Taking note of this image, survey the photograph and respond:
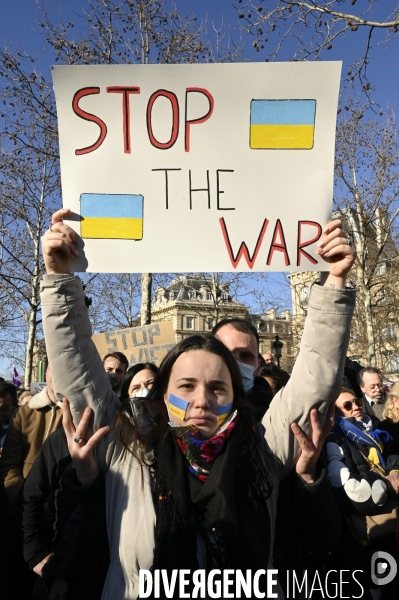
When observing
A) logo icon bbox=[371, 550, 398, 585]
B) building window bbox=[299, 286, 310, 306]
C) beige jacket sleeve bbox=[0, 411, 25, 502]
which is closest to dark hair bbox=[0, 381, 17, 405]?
beige jacket sleeve bbox=[0, 411, 25, 502]

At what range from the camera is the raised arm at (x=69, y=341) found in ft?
6.32

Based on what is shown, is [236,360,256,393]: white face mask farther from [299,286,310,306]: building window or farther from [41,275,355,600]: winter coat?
[41,275,355,600]: winter coat

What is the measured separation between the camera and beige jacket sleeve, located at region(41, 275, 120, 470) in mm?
1926

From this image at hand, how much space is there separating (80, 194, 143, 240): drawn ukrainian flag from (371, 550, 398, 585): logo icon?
7.54ft

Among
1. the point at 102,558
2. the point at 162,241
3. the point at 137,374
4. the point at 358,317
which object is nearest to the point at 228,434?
the point at 102,558

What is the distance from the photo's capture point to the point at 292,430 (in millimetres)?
1999

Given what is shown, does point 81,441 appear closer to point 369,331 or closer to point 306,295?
point 306,295

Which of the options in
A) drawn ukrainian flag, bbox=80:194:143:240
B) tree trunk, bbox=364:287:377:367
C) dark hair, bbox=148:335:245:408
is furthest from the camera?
tree trunk, bbox=364:287:377:367

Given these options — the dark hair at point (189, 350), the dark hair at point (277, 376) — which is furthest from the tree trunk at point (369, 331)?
the dark hair at point (189, 350)

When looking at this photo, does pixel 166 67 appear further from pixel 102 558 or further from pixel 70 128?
pixel 102 558

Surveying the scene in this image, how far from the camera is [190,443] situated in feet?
6.45

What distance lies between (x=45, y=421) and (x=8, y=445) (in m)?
0.30

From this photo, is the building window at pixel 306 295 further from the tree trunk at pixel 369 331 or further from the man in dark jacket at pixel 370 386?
the tree trunk at pixel 369 331

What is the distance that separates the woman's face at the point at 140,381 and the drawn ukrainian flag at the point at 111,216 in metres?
1.62
